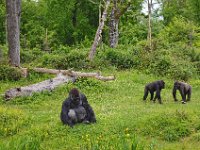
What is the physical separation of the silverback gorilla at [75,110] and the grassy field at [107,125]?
243 millimetres

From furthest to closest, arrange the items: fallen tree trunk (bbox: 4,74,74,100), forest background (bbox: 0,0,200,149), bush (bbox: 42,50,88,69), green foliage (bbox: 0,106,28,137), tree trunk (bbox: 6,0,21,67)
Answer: bush (bbox: 42,50,88,69)
tree trunk (bbox: 6,0,21,67)
fallen tree trunk (bbox: 4,74,74,100)
green foliage (bbox: 0,106,28,137)
forest background (bbox: 0,0,200,149)

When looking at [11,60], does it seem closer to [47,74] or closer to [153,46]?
[47,74]

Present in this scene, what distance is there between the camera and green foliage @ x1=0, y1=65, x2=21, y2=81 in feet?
72.5

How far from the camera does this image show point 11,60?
944 inches

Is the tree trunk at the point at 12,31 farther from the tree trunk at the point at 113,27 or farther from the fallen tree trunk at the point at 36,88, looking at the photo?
the tree trunk at the point at 113,27

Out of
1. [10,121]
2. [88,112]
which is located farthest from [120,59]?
[88,112]

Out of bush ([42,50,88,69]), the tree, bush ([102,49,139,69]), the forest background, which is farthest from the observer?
the tree

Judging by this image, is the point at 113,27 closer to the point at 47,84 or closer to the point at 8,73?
the point at 8,73

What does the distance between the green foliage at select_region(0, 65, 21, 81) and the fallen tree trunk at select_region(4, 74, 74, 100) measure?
2.59 meters

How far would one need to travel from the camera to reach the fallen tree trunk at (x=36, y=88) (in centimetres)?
1819

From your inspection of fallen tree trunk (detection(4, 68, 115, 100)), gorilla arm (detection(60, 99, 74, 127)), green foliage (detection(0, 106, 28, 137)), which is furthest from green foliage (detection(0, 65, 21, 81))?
gorilla arm (detection(60, 99, 74, 127))

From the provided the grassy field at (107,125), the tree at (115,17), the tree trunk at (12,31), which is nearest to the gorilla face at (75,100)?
the grassy field at (107,125)

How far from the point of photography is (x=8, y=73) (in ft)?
72.6

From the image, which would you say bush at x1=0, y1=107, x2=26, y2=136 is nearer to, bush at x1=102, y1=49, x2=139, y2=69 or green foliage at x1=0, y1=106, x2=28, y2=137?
green foliage at x1=0, y1=106, x2=28, y2=137
